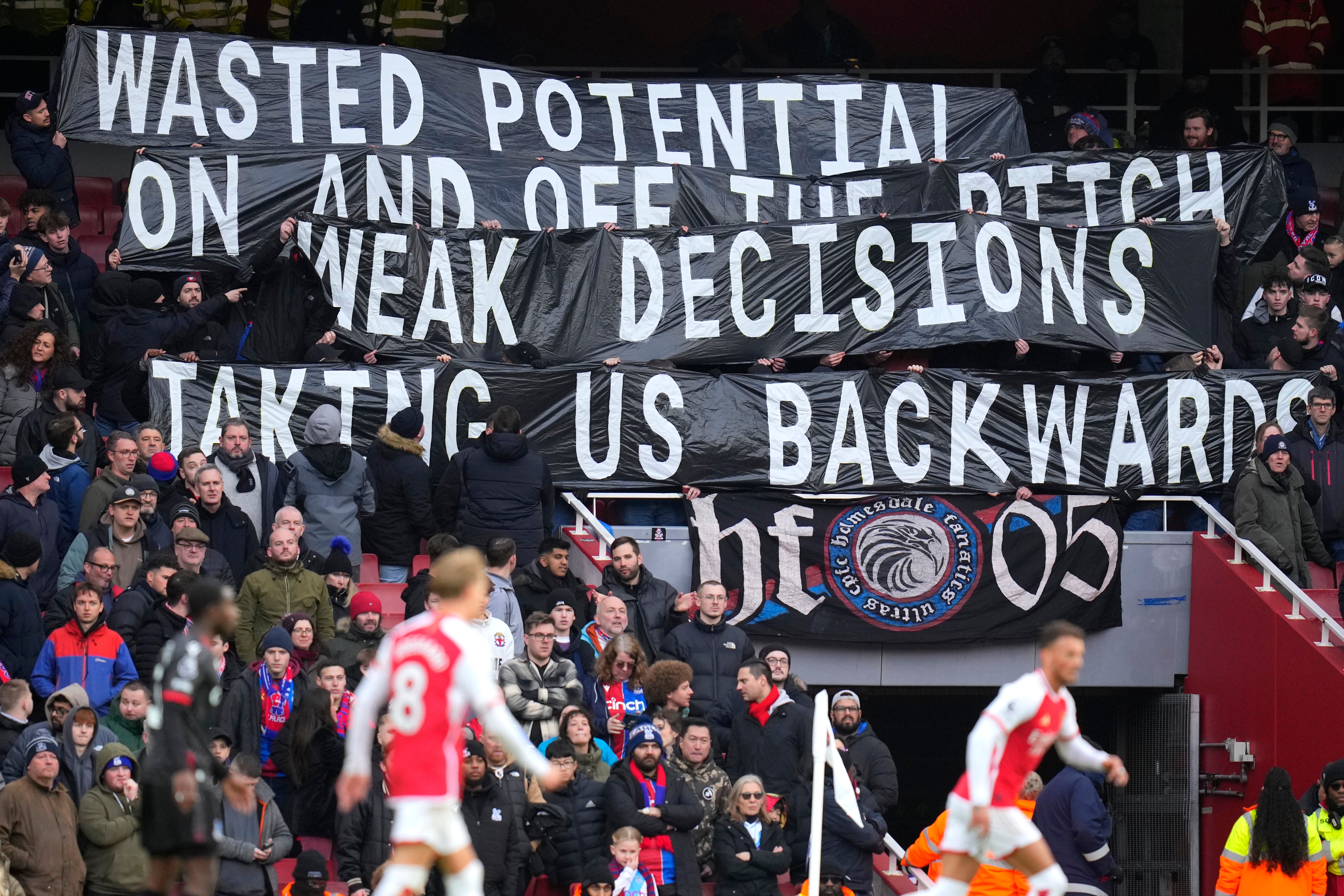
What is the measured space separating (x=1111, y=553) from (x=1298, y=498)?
1.51 m

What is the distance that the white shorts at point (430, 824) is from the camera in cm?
812

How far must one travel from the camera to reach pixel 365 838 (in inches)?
466

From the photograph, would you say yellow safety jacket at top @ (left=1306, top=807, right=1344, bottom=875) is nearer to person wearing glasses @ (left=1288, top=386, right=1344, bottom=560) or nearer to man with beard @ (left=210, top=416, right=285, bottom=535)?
person wearing glasses @ (left=1288, top=386, right=1344, bottom=560)

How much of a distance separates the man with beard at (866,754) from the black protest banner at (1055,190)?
233 inches

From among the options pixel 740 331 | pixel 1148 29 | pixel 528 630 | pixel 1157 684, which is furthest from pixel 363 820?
pixel 1148 29

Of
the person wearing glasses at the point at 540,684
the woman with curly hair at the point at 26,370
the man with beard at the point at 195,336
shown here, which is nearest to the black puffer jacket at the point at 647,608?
the person wearing glasses at the point at 540,684

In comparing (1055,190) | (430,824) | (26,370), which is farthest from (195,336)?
(430,824)

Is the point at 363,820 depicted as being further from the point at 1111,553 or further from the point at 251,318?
the point at 1111,553

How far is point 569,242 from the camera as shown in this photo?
1702 cm

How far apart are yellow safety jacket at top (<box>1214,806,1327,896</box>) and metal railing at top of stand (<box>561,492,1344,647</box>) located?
311cm

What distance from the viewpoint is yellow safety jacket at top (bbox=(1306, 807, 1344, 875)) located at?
12.3 m

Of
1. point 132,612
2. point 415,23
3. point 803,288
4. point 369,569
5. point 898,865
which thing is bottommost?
point 898,865

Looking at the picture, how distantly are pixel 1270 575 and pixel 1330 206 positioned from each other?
646 centimetres

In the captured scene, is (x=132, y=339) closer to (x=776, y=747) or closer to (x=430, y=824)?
(x=776, y=747)
